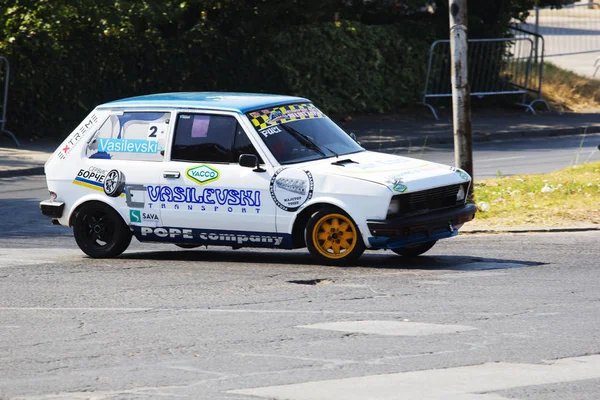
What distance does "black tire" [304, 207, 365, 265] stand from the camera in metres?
10.9

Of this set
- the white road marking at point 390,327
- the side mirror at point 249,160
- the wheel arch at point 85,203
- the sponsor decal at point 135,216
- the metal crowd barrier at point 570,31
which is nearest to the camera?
the white road marking at point 390,327

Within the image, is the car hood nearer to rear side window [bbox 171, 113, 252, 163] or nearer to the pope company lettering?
the pope company lettering

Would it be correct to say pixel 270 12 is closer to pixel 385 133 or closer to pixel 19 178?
pixel 385 133

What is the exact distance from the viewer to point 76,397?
6480 millimetres

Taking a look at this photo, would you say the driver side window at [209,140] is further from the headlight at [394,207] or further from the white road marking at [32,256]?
the white road marking at [32,256]

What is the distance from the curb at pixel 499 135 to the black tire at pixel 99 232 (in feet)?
41.2

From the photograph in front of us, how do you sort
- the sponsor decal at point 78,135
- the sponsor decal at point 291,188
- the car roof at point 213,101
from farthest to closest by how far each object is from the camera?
the sponsor decal at point 78,135 < the car roof at point 213,101 < the sponsor decal at point 291,188

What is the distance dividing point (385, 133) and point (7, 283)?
16.3 m

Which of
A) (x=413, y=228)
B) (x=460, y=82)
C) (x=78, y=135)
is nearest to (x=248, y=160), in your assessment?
(x=413, y=228)

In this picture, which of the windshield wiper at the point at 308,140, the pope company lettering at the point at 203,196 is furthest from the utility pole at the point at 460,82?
the pope company lettering at the point at 203,196

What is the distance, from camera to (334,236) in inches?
432

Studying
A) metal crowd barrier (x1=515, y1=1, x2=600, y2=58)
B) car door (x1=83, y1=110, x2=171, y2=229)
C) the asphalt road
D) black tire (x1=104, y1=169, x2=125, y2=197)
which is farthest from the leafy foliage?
black tire (x1=104, y1=169, x2=125, y2=197)

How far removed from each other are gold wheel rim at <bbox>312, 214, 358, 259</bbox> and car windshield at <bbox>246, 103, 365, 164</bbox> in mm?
712

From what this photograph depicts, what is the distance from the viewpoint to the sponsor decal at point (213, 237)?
36.8 feet
